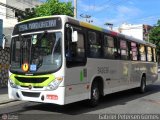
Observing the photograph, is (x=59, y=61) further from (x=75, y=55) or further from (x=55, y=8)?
(x=55, y=8)

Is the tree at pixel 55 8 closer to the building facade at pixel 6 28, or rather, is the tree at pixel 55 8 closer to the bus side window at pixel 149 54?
the building facade at pixel 6 28

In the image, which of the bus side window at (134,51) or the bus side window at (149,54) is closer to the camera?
the bus side window at (134,51)

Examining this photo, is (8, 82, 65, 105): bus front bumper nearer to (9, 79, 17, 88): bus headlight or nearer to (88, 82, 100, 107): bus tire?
(9, 79, 17, 88): bus headlight

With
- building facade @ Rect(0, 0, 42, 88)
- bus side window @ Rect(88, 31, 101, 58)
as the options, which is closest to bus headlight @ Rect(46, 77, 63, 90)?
Answer: bus side window @ Rect(88, 31, 101, 58)

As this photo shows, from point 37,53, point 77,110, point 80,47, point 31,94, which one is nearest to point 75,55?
point 80,47

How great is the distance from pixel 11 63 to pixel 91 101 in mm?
3067

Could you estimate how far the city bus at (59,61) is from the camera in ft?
34.2

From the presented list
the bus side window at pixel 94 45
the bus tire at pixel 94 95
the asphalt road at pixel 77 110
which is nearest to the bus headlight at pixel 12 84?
the asphalt road at pixel 77 110

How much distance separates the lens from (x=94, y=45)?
12453 mm

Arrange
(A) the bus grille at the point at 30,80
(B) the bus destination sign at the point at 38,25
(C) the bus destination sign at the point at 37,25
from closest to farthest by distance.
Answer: (A) the bus grille at the point at 30,80, (B) the bus destination sign at the point at 38,25, (C) the bus destination sign at the point at 37,25

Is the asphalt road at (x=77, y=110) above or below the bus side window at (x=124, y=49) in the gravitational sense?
below

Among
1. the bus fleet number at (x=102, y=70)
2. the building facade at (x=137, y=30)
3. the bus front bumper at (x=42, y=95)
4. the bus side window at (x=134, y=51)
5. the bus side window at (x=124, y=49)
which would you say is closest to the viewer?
the bus front bumper at (x=42, y=95)

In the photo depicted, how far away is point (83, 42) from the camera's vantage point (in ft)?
38.3

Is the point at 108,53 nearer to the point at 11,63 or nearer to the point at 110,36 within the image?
the point at 110,36
